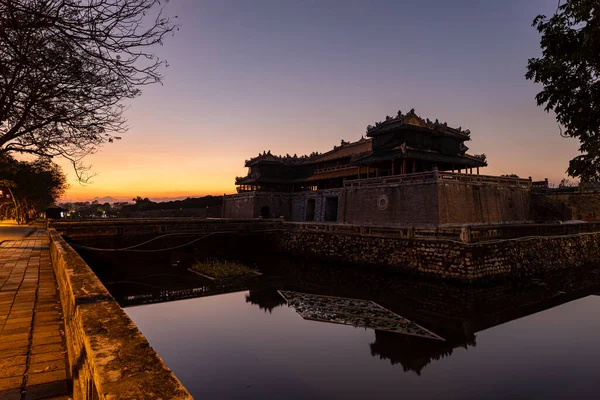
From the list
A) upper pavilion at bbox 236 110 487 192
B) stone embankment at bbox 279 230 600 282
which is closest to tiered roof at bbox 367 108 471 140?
upper pavilion at bbox 236 110 487 192

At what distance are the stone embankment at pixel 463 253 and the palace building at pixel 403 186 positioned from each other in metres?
5.24

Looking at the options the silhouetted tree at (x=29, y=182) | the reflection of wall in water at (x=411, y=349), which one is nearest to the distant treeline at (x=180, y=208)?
the silhouetted tree at (x=29, y=182)

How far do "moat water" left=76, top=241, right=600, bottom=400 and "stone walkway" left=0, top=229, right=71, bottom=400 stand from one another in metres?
3.67

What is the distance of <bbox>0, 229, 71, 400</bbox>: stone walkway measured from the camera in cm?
370

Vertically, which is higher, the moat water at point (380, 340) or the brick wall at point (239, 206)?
the brick wall at point (239, 206)

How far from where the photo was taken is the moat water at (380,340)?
824 cm

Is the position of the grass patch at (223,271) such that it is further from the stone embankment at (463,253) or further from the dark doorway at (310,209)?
the dark doorway at (310,209)

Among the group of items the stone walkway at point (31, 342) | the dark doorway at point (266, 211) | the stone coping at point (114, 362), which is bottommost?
the stone walkway at point (31, 342)

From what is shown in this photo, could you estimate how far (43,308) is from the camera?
6.36 metres

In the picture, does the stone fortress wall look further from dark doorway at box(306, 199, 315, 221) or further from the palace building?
dark doorway at box(306, 199, 315, 221)

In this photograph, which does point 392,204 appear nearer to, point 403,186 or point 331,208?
point 403,186

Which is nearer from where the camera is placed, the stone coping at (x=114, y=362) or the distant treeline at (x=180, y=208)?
the stone coping at (x=114, y=362)

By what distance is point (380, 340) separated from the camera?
10.9 m

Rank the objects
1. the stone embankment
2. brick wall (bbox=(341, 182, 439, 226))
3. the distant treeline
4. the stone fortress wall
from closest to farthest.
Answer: the stone embankment < the stone fortress wall < brick wall (bbox=(341, 182, 439, 226)) < the distant treeline
